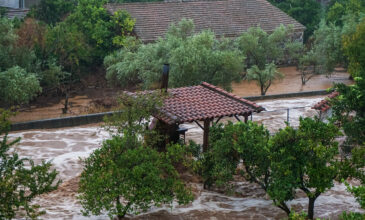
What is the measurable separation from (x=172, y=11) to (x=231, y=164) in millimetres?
28954

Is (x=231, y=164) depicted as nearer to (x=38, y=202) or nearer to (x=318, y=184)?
(x=318, y=184)

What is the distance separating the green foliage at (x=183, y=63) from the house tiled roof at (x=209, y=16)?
7.47 metres

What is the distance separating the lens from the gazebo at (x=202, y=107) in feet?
70.3

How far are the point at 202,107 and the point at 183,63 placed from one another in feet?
30.5

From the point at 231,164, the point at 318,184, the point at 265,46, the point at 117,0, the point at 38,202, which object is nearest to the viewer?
the point at 318,184

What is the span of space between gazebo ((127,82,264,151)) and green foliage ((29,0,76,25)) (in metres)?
24.1

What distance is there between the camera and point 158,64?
3341cm

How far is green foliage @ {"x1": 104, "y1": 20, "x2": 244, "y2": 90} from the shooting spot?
31531 mm

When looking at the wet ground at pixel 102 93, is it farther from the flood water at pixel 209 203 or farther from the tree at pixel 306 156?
the tree at pixel 306 156

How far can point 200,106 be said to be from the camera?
22.4m

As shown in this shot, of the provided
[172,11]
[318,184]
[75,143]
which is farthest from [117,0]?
[318,184]

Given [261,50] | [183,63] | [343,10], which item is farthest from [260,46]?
[343,10]

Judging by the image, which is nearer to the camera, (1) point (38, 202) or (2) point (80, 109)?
(1) point (38, 202)

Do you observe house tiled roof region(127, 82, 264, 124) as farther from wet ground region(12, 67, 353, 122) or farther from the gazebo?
wet ground region(12, 67, 353, 122)
